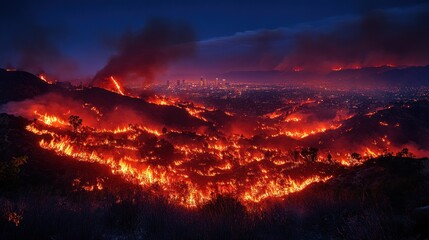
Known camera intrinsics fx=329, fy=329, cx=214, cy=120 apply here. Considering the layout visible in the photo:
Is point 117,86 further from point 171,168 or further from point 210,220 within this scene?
point 210,220

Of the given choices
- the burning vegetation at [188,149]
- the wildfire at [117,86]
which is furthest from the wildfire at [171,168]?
the wildfire at [117,86]

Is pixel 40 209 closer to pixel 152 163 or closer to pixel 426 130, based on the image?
pixel 152 163

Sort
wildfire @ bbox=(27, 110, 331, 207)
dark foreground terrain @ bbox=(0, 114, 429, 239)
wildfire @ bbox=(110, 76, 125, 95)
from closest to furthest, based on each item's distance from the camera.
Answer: dark foreground terrain @ bbox=(0, 114, 429, 239) → wildfire @ bbox=(27, 110, 331, 207) → wildfire @ bbox=(110, 76, 125, 95)

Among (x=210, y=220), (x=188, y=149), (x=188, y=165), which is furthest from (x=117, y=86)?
(x=210, y=220)

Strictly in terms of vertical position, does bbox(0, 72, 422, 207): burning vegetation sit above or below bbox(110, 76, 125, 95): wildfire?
below

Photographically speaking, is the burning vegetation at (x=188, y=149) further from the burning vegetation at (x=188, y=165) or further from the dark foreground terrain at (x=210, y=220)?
the dark foreground terrain at (x=210, y=220)

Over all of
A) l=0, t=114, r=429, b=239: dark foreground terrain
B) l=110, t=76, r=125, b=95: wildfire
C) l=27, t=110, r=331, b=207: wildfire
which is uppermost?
l=110, t=76, r=125, b=95: wildfire

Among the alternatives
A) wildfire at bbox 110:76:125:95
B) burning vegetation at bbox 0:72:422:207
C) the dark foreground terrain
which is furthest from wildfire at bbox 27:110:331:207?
wildfire at bbox 110:76:125:95

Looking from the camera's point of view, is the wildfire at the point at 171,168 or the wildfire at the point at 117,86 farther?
the wildfire at the point at 117,86

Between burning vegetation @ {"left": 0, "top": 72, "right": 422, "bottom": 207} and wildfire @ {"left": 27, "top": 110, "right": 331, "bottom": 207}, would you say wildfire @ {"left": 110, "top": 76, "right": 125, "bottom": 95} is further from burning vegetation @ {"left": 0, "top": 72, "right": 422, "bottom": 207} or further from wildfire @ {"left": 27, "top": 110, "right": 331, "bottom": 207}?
wildfire @ {"left": 27, "top": 110, "right": 331, "bottom": 207}

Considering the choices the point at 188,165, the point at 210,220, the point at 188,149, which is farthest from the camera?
the point at 188,149

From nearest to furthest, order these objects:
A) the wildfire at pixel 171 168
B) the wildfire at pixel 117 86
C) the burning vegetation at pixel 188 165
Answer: the burning vegetation at pixel 188 165 → the wildfire at pixel 171 168 → the wildfire at pixel 117 86
